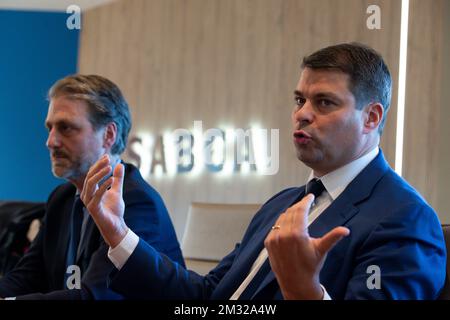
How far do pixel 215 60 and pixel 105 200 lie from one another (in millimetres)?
4041

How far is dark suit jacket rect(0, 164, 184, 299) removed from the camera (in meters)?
1.93

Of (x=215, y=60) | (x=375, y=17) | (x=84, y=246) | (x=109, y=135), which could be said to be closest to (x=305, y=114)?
(x=84, y=246)

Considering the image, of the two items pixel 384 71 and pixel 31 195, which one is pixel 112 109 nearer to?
pixel 384 71

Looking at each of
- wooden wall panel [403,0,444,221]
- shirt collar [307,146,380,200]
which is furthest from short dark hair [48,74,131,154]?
wooden wall panel [403,0,444,221]

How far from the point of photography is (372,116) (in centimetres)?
166

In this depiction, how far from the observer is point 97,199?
5.04ft

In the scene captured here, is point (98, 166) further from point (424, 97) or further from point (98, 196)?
point (424, 97)

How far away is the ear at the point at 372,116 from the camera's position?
1.65 metres

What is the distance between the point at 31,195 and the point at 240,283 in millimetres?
5174

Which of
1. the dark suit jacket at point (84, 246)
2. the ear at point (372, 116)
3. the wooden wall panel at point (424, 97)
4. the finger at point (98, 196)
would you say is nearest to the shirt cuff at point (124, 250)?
the finger at point (98, 196)

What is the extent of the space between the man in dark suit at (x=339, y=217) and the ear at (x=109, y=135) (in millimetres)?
804

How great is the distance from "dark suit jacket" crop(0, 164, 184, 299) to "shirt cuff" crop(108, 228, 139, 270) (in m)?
0.29

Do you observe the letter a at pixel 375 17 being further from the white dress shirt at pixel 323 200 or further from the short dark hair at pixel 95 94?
the white dress shirt at pixel 323 200
